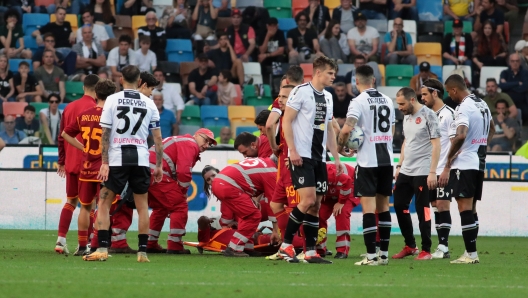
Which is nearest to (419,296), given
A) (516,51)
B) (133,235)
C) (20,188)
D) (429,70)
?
(133,235)

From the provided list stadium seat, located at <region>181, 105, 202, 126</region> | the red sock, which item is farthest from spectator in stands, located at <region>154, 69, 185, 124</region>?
the red sock

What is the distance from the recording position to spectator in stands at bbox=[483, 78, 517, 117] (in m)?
20.8

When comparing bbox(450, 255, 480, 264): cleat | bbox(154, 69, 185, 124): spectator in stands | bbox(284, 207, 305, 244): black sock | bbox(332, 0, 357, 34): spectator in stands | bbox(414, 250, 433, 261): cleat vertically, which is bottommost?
bbox(414, 250, 433, 261): cleat

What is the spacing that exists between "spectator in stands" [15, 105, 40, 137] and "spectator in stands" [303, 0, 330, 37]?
7.68m

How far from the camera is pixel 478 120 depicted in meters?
11.4

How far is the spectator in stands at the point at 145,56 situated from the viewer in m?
21.9

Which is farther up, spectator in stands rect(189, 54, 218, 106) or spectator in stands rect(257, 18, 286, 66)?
spectator in stands rect(257, 18, 286, 66)

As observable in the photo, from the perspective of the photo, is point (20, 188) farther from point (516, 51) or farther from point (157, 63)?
point (516, 51)

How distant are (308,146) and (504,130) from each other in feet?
35.2

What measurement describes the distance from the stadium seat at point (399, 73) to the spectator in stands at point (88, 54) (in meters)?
6.75

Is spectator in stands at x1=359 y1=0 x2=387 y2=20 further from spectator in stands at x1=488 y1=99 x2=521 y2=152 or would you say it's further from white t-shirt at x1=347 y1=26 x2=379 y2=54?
spectator in stands at x1=488 y1=99 x2=521 y2=152

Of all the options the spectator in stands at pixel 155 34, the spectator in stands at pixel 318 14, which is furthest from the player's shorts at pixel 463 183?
the spectator in stands at pixel 318 14

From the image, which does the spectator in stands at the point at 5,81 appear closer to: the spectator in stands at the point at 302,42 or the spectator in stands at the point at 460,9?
the spectator in stands at the point at 302,42

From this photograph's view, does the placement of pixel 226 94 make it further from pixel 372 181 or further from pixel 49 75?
pixel 372 181
